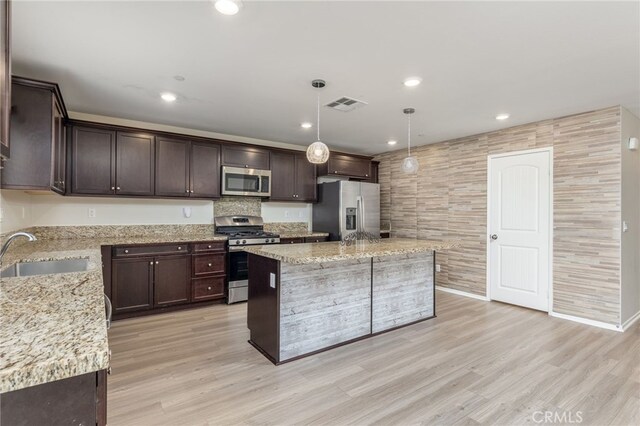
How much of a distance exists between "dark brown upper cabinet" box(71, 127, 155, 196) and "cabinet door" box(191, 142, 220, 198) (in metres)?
0.50

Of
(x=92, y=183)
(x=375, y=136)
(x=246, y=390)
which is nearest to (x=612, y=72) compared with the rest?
(x=375, y=136)

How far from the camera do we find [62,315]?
1070 mm

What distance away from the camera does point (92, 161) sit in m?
3.72

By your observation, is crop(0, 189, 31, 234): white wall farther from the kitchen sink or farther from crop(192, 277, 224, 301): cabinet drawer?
crop(192, 277, 224, 301): cabinet drawer

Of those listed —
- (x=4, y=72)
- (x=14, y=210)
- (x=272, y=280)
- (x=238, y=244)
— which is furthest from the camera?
(x=238, y=244)

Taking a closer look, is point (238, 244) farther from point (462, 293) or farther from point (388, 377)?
point (462, 293)

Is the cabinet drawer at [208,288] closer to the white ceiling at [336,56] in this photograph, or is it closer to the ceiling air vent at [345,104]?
the white ceiling at [336,56]

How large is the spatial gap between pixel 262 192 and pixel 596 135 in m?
4.15

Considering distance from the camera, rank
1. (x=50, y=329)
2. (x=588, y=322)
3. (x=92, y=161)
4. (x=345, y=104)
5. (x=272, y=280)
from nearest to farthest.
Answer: (x=50, y=329) → (x=272, y=280) → (x=345, y=104) → (x=588, y=322) → (x=92, y=161)

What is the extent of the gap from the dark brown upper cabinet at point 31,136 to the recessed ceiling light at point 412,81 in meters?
2.94

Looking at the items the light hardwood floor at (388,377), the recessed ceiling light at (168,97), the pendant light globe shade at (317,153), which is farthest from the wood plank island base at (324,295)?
the recessed ceiling light at (168,97)

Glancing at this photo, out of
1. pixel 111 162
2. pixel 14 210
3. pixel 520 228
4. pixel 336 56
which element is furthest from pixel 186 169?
pixel 520 228

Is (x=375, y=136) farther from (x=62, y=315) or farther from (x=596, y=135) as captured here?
(x=62, y=315)

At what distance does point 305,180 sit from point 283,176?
0.42 m
